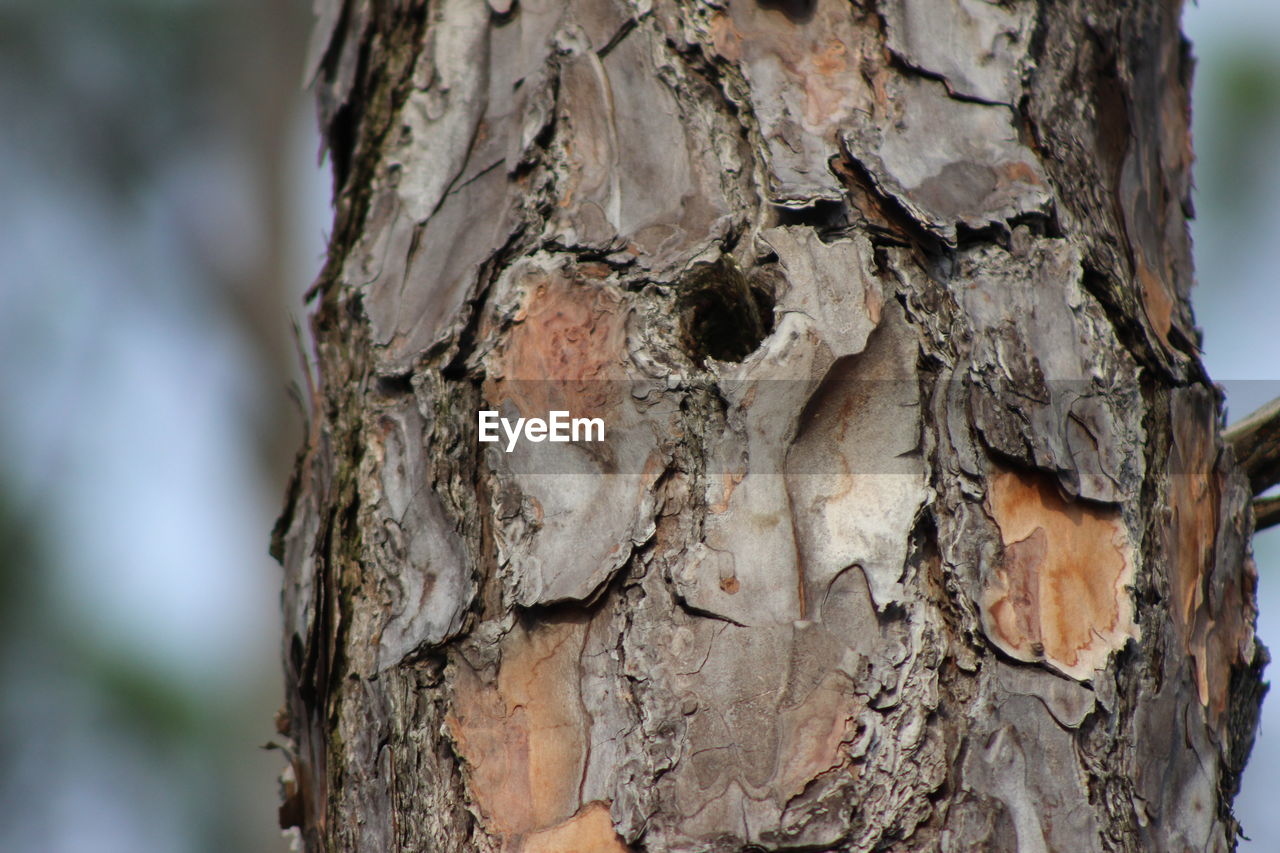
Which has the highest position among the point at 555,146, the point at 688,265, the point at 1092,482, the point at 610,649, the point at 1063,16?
the point at 1063,16

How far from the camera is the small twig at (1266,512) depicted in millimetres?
1105

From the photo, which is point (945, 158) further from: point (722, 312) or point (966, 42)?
point (722, 312)

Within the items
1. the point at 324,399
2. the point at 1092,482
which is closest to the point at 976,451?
the point at 1092,482

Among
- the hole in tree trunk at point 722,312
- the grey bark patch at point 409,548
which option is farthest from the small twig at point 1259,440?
the grey bark patch at point 409,548

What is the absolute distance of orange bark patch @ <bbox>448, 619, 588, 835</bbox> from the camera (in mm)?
780

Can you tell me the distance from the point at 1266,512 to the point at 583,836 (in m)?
0.87

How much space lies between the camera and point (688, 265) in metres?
0.84

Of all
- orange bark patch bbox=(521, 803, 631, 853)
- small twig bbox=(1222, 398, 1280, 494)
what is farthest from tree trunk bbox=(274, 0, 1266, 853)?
small twig bbox=(1222, 398, 1280, 494)

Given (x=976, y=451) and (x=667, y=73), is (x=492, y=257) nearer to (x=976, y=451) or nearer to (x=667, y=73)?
(x=667, y=73)

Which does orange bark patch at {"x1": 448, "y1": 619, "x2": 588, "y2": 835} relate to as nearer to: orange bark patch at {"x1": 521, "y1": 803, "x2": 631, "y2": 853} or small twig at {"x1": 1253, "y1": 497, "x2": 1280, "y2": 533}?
orange bark patch at {"x1": 521, "y1": 803, "x2": 631, "y2": 853}

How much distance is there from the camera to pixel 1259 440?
105 cm

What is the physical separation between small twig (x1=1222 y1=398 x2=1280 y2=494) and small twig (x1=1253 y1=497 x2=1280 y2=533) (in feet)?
0.19

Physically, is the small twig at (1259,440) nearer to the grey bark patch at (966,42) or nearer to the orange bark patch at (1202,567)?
the orange bark patch at (1202,567)

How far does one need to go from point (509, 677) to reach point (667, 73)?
577 millimetres
